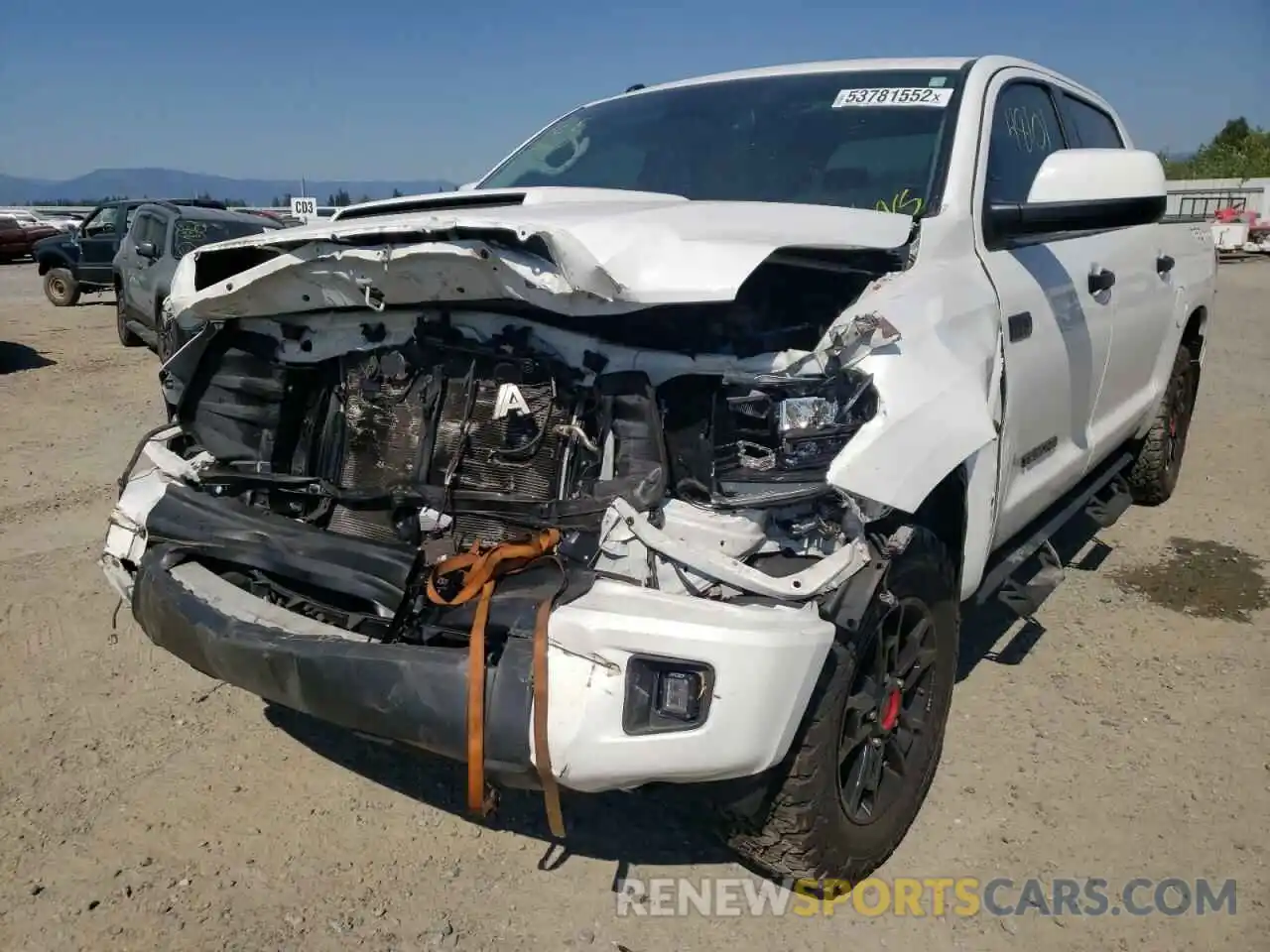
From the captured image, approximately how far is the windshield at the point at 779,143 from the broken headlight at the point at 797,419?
96 cm

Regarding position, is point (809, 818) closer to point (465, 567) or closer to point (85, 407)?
point (465, 567)

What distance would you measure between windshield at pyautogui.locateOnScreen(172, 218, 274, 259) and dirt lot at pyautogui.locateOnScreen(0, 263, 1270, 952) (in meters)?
7.61

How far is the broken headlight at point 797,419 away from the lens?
2.13 metres

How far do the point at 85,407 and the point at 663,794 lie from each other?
288 inches

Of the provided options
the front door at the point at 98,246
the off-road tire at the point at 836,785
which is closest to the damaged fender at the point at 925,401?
the off-road tire at the point at 836,785

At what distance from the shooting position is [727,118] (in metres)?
3.48

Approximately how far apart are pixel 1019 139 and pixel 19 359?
31.8ft

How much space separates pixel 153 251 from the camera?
434 inches

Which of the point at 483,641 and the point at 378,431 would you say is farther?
the point at 378,431

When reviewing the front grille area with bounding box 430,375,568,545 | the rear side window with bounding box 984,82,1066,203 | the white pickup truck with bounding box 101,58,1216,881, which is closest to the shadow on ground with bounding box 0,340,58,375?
the white pickup truck with bounding box 101,58,1216,881

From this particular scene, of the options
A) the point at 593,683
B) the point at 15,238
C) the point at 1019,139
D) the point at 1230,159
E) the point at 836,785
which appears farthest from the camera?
the point at 1230,159

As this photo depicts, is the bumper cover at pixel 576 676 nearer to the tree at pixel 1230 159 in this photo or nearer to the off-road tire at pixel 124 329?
the off-road tire at pixel 124 329

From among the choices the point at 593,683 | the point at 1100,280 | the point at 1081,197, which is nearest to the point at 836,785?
the point at 593,683

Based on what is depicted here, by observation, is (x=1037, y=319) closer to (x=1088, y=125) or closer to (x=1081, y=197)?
(x=1081, y=197)
